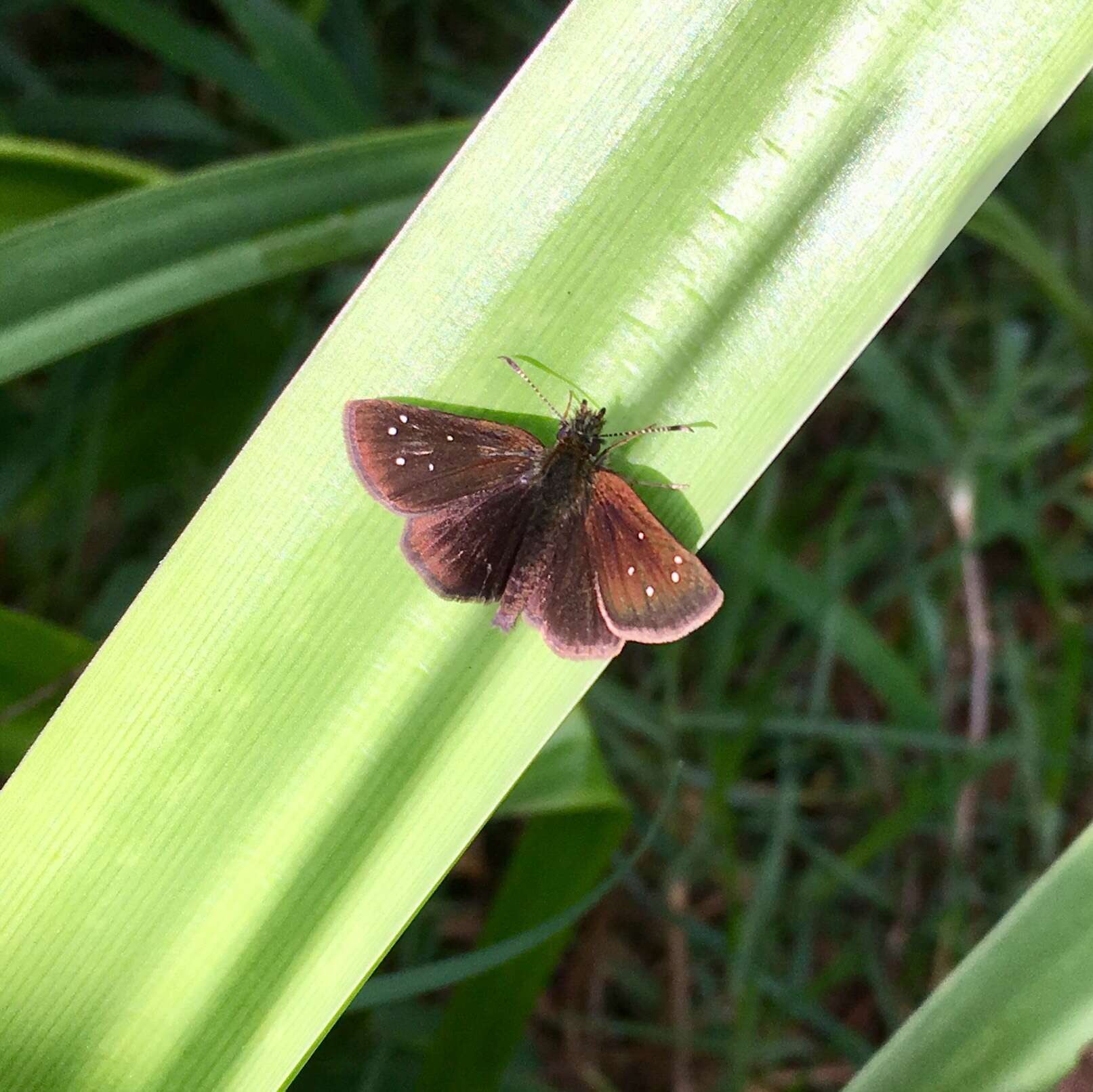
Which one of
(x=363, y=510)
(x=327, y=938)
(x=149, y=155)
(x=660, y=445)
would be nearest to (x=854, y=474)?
(x=660, y=445)

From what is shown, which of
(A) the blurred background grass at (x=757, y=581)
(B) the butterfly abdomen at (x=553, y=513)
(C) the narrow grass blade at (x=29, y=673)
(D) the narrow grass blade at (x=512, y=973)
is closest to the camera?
(B) the butterfly abdomen at (x=553, y=513)

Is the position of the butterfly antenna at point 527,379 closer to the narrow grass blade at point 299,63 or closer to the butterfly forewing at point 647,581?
the butterfly forewing at point 647,581

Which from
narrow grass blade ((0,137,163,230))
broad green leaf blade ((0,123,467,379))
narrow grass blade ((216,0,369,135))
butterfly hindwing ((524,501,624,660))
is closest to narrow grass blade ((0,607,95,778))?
broad green leaf blade ((0,123,467,379))

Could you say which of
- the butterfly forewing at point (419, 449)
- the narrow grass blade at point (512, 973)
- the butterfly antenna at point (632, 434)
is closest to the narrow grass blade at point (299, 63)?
the butterfly forewing at point (419, 449)

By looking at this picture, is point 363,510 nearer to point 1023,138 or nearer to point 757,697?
point 1023,138

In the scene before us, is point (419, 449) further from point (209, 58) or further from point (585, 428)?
point (209, 58)

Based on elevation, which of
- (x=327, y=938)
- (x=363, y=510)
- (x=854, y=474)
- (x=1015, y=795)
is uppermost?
(x=854, y=474)
